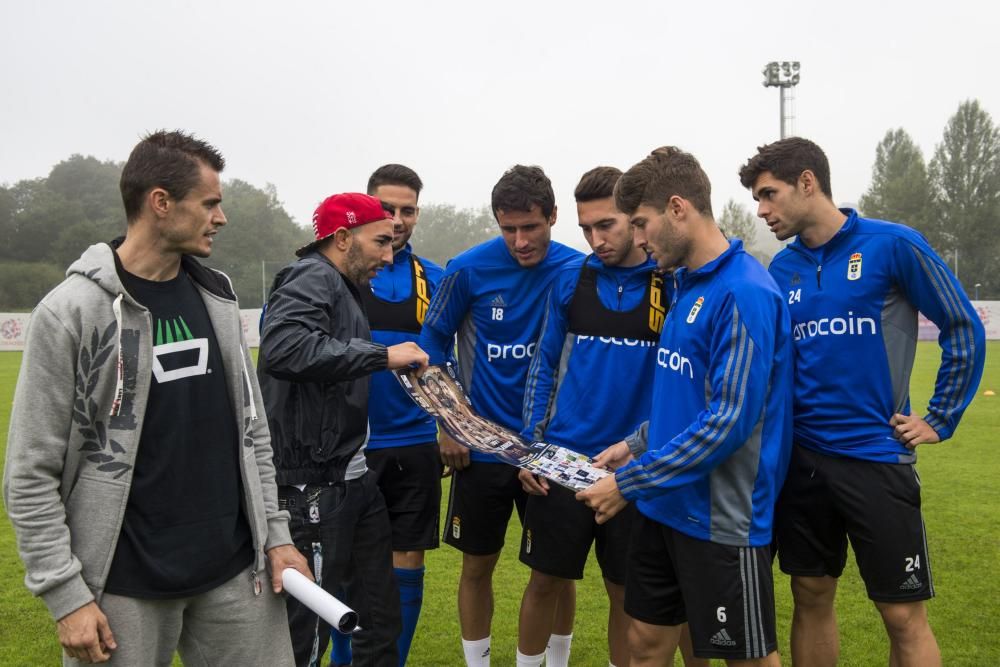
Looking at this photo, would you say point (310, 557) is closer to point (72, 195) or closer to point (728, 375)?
point (728, 375)

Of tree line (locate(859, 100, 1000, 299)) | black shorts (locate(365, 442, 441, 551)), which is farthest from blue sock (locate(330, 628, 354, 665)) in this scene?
tree line (locate(859, 100, 1000, 299))

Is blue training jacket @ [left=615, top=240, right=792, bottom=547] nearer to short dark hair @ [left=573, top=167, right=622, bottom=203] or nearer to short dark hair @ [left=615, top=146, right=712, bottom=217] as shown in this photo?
short dark hair @ [left=615, top=146, right=712, bottom=217]

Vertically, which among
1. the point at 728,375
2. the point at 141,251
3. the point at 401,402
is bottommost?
the point at 401,402

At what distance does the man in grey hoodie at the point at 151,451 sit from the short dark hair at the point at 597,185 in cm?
163

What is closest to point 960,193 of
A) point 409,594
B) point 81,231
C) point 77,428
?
point 81,231

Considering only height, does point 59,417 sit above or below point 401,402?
above

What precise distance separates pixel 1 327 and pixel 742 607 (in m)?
33.0

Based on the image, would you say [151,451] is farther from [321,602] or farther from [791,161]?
[791,161]

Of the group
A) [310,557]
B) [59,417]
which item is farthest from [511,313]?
[59,417]

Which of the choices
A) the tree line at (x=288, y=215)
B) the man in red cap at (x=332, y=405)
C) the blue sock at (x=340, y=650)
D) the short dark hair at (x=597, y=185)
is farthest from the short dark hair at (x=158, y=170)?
the tree line at (x=288, y=215)

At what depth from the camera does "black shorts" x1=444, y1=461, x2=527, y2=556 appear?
418 cm

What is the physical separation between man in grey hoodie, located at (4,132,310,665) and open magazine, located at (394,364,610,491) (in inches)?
34.9

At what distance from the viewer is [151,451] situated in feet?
7.92

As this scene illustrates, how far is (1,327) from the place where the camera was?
30.1m
